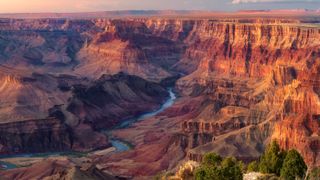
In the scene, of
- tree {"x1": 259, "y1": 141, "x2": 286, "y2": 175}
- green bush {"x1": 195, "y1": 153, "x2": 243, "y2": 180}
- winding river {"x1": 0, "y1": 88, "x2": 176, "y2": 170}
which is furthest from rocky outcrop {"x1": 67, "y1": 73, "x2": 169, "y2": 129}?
green bush {"x1": 195, "y1": 153, "x2": 243, "y2": 180}

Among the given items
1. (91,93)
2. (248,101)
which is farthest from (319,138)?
(91,93)

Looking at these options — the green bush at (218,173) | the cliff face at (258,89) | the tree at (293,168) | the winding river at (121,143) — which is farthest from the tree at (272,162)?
the winding river at (121,143)

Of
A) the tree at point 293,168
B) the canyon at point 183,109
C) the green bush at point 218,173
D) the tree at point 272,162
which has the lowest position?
the canyon at point 183,109

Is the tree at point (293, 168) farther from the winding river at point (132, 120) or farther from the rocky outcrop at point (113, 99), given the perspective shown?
the rocky outcrop at point (113, 99)

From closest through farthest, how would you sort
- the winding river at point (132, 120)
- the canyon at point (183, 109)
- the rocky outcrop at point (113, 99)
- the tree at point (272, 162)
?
the tree at point (272, 162)
the canyon at point (183, 109)
the winding river at point (132, 120)
the rocky outcrop at point (113, 99)

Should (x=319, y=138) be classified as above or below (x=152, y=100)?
above

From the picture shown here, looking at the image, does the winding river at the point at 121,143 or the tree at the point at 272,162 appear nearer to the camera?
the tree at the point at 272,162

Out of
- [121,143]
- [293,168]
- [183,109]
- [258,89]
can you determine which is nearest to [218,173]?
[293,168]

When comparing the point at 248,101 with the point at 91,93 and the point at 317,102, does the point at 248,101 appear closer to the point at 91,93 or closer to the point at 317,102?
the point at 317,102

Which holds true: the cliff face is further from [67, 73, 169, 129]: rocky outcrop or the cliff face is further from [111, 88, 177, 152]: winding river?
[67, 73, 169, 129]: rocky outcrop

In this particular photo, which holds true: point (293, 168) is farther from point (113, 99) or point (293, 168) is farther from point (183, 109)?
point (113, 99)

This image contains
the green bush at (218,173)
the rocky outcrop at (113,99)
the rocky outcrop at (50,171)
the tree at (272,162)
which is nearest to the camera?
the green bush at (218,173)
